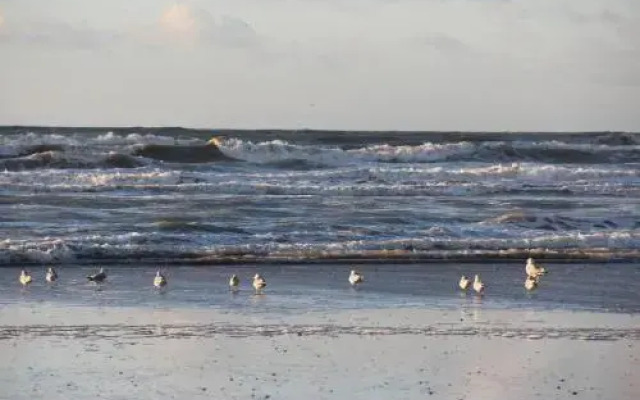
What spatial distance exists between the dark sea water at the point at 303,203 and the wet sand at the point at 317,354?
17.6 ft

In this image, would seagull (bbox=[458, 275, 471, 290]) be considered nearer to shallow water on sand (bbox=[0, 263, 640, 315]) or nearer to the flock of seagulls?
the flock of seagulls

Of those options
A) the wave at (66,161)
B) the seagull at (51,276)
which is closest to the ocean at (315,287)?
the seagull at (51,276)

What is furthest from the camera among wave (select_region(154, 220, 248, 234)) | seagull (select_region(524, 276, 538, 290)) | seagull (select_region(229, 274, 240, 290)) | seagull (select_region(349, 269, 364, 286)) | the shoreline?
wave (select_region(154, 220, 248, 234))

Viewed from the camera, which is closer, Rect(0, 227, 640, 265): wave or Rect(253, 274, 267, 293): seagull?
Rect(253, 274, 267, 293): seagull

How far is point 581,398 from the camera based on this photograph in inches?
365

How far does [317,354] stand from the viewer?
10.8 m

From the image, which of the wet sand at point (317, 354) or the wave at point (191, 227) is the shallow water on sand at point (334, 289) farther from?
the wave at point (191, 227)

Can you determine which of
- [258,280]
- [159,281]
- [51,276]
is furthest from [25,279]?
[258,280]

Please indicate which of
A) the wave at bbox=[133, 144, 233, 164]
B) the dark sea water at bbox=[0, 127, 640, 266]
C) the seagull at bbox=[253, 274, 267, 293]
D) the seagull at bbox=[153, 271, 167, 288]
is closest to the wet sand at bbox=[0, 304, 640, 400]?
the seagull at bbox=[253, 274, 267, 293]

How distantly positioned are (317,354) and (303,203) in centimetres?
1590

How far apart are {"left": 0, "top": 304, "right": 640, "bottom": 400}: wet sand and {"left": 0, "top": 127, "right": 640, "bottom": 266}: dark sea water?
5.35 meters

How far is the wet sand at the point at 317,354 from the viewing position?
9.45 metres

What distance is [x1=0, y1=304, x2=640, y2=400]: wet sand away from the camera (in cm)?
945

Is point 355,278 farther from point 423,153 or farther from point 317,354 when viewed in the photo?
point 423,153
